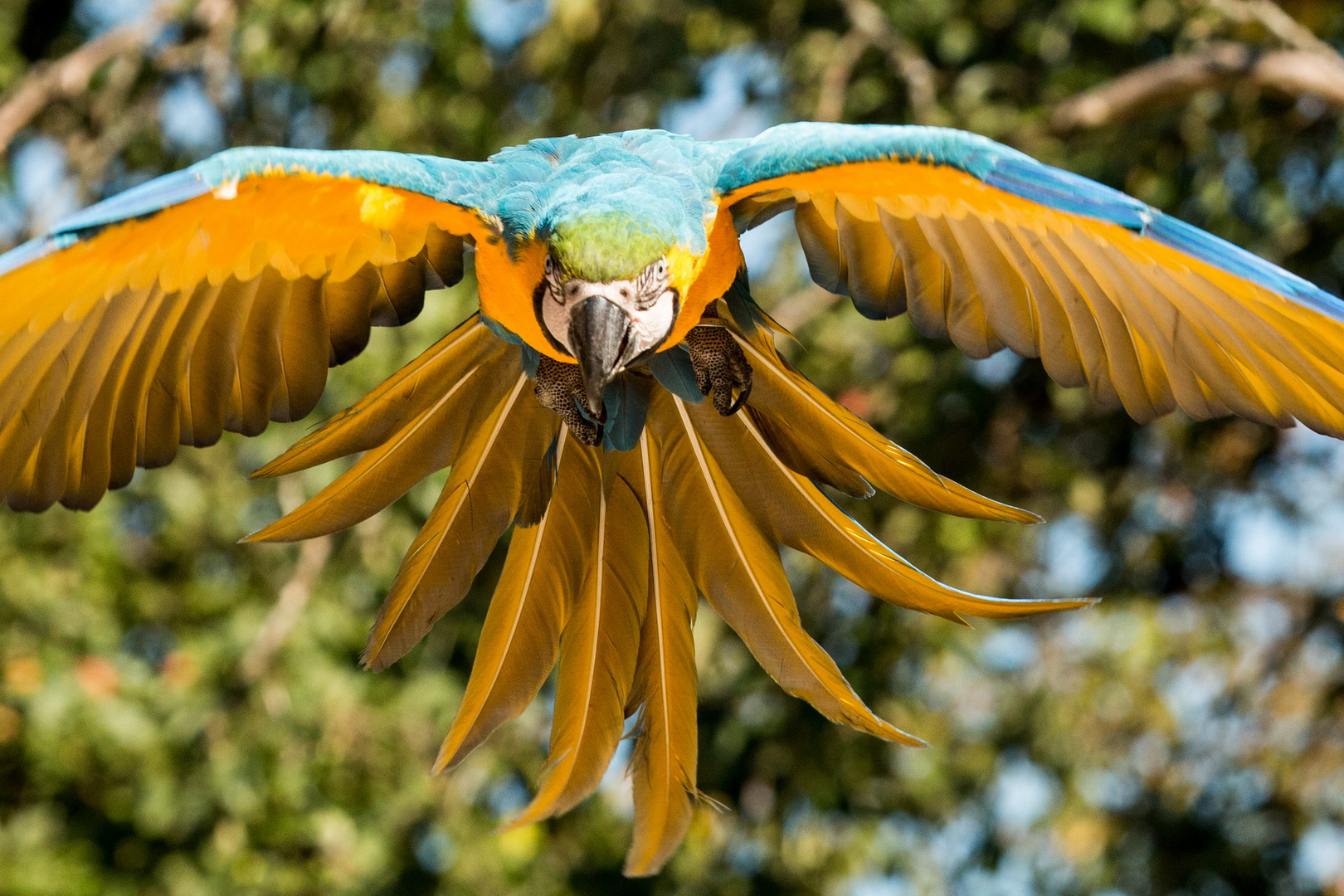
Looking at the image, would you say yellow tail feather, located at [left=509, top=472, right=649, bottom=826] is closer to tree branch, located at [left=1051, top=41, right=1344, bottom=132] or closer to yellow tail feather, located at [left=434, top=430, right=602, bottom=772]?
yellow tail feather, located at [left=434, top=430, right=602, bottom=772]

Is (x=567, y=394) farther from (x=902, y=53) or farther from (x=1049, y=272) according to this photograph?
(x=902, y=53)

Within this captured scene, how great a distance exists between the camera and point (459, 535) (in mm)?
1759

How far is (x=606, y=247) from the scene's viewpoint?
5.13ft

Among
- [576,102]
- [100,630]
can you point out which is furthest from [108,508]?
[576,102]

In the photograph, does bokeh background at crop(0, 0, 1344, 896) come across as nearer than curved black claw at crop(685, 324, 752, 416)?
No

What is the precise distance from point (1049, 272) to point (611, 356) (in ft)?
1.84

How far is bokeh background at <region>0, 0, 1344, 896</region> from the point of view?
9.09ft

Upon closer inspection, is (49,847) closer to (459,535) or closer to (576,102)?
(459,535)

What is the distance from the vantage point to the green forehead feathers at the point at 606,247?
5.11 ft

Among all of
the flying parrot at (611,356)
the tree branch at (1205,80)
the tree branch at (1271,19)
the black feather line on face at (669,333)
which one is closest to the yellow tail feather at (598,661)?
the flying parrot at (611,356)

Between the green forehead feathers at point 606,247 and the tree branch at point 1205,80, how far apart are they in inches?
67.0

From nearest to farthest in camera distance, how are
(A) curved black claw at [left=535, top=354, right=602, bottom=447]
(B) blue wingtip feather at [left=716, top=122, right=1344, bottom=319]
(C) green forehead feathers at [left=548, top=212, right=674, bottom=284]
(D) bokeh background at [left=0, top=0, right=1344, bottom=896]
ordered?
(B) blue wingtip feather at [left=716, top=122, right=1344, bottom=319]
(C) green forehead feathers at [left=548, top=212, right=674, bottom=284]
(A) curved black claw at [left=535, top=354, right=602, bottom=447]
(D) bokeh background at [left=0, top=0, right=1344, bottom=896]

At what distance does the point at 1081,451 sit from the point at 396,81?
193 cm

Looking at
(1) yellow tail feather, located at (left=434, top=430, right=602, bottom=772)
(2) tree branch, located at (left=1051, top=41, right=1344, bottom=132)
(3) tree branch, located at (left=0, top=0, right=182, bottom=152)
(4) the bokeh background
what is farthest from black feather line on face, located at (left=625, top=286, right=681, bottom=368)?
(3) tree branch, located at (left=0, top=0, right=182, bottom=152)
